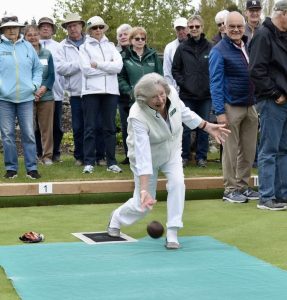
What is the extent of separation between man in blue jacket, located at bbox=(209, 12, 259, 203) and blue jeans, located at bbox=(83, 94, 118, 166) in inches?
59.6

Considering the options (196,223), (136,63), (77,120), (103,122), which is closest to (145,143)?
→ (196,223)

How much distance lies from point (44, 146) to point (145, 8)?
16.8 metres

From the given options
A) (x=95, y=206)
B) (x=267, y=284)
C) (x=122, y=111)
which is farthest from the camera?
(x=122, y=111)

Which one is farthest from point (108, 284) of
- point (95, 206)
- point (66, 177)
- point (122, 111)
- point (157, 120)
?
point (122, 111)

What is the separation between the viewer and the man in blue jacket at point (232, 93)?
8.27 metres

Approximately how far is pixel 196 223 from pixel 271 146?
3.95 ft

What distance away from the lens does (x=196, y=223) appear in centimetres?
732

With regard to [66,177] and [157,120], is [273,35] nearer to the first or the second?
[157,120]

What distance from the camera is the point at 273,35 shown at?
25.7 ft

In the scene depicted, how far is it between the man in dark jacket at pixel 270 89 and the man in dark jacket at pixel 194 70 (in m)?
1.80

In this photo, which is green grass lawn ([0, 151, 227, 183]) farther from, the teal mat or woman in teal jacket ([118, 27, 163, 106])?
the teal mat

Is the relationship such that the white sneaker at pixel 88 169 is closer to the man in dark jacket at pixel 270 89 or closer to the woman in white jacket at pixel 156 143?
the man in dark jacket at pixel 270 89

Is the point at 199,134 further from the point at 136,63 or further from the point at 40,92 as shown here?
the point at 40,92

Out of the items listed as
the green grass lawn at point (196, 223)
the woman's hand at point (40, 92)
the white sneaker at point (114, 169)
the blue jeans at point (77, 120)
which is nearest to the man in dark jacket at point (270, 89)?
the green grass lawn at point (196, 223)
